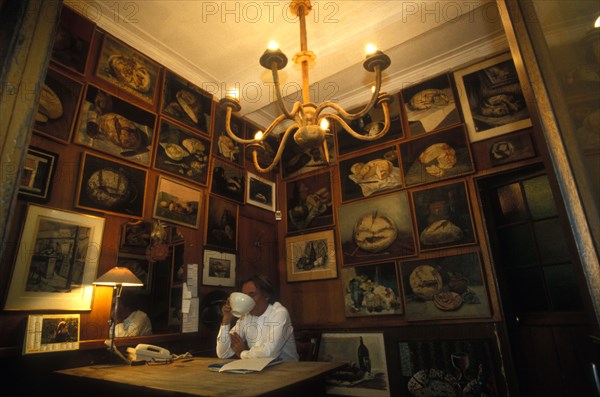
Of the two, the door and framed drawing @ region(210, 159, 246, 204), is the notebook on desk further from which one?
the door

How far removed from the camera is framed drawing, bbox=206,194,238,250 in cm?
388

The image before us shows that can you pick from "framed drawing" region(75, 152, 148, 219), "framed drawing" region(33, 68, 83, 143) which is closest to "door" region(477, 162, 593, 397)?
"framed drawing" region(75, 152, 148, 219)

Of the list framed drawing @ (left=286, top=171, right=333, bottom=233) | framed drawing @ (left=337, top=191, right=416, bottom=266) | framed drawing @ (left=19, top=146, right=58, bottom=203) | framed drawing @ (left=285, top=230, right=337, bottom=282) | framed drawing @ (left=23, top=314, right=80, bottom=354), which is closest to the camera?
framed drawing @ (left=23, top=314, right=80, bottom=354)

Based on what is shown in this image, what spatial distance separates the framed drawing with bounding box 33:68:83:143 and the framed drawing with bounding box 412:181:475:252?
3.57 metres

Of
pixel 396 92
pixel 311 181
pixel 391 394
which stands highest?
pixel 396 92

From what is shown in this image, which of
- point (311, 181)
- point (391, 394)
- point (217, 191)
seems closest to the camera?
point (391, 394)

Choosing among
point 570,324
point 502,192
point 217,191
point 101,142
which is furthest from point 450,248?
point 101,142

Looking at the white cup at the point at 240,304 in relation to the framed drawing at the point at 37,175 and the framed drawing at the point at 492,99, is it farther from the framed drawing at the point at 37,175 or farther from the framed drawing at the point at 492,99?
the framed drawing at the point at 492,99

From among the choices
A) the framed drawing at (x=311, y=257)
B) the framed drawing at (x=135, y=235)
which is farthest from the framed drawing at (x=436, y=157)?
the framed drawing at (x=135, y=235)

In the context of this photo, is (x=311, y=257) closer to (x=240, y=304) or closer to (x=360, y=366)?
(x=360, y=366)

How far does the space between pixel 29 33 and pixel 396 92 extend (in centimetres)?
414

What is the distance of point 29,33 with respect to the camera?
0.93m

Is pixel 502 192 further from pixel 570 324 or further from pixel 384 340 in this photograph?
pixel 384 340

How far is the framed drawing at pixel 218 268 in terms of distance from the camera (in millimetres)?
3707
